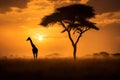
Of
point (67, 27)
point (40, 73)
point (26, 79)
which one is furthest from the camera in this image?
point (67, 27)

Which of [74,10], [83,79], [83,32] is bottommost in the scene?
[83,79]

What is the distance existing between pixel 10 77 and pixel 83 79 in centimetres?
377

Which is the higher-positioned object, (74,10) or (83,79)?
(74,10)

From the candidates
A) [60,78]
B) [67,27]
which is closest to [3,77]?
[60,78]

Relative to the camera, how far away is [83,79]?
1766cm

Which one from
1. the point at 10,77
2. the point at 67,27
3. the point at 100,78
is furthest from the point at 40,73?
the point at 67,27

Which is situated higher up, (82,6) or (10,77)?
(82,6)

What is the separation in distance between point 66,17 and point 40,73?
2545 cm

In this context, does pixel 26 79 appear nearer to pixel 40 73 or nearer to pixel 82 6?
pixel 40 73

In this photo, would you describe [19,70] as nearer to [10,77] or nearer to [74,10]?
[10,77]

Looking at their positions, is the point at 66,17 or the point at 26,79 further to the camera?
the point at 66,17

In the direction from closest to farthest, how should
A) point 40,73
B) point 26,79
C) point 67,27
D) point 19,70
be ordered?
point 26,79, point 40,73, point 19,70, point 67,27

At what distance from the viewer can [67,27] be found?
44344 millimetres

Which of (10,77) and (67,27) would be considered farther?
(67,27)
